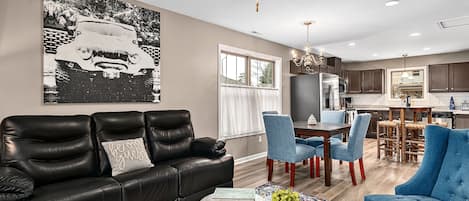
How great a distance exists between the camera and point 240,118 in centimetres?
523

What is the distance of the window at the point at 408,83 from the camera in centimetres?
817

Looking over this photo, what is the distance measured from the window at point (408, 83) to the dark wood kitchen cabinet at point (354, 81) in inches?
36.4

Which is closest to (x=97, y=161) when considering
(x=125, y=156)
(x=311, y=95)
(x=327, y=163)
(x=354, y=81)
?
(x=125, y=156)

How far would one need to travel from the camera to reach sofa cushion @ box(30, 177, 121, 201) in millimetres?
2027

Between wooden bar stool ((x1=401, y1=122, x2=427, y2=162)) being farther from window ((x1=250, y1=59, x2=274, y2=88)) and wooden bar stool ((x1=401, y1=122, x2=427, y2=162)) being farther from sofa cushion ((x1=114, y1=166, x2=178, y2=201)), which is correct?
sofa cushion ((x1=114, y1=166, x2=178, y2=201))

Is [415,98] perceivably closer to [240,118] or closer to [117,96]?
[240,118]

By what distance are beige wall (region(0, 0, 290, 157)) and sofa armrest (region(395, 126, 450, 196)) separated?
9.77ft

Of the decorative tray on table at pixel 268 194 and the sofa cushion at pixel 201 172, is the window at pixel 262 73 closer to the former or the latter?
the sofa cushion at pixel 201 172

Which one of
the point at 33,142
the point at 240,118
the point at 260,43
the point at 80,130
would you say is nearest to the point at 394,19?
the point at 260,43

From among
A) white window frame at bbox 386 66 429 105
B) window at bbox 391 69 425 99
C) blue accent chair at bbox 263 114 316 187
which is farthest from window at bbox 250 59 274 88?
white window frame at bbox 386 66 429 105

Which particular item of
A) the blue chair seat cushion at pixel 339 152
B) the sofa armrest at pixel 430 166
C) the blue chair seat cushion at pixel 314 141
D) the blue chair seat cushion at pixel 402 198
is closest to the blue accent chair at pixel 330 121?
the blue chair seat cushion at pixel 314 141

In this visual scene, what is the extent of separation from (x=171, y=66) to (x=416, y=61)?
7.42 metres

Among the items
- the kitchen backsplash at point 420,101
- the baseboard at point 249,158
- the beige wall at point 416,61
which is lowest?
the baseboard at point 249,158

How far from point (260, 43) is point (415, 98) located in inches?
218
